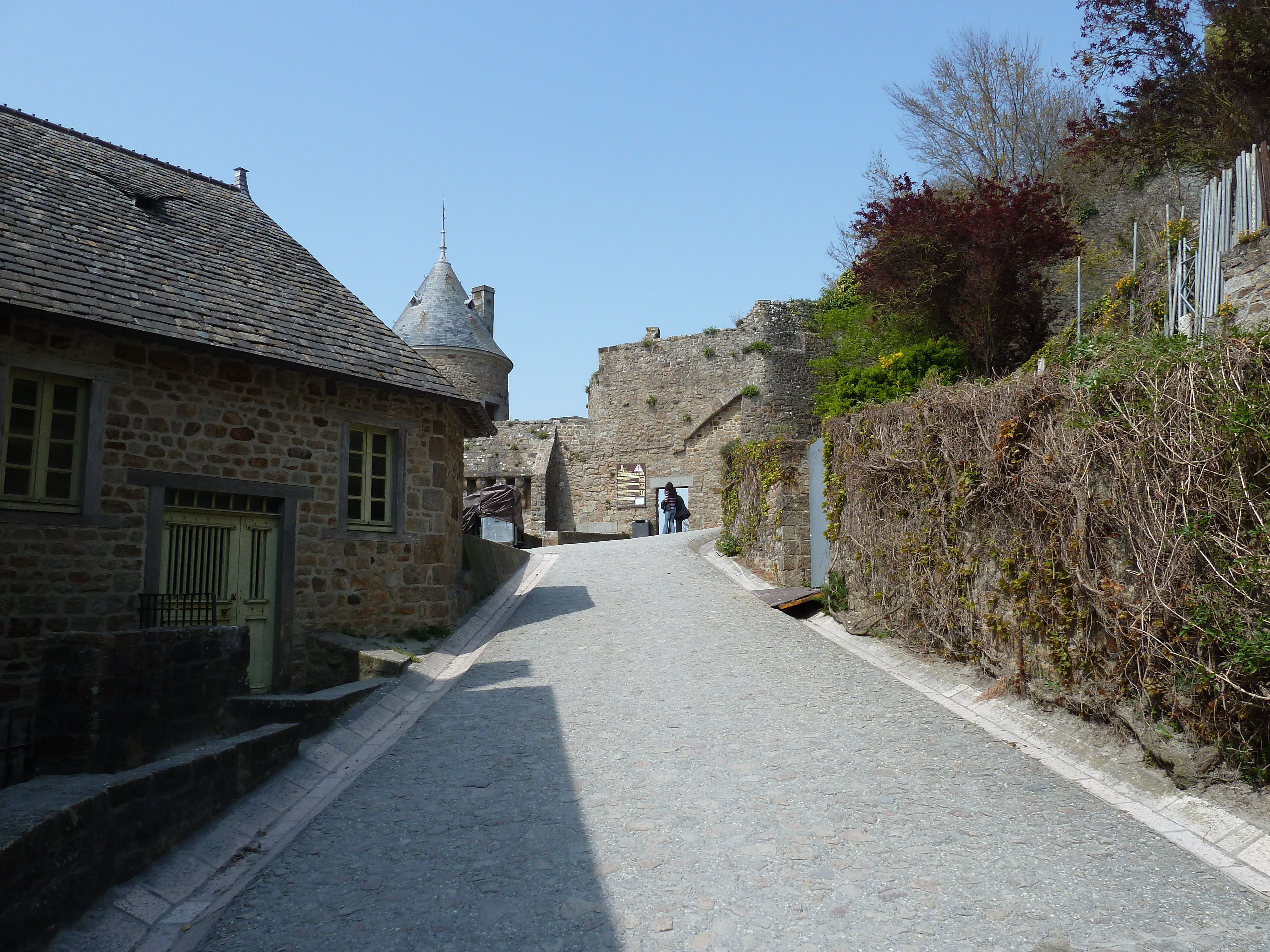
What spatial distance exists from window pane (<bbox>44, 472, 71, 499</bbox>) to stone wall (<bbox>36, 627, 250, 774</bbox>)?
3112 mm

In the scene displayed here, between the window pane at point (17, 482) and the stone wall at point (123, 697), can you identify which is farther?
the window pane at point (17, 482)

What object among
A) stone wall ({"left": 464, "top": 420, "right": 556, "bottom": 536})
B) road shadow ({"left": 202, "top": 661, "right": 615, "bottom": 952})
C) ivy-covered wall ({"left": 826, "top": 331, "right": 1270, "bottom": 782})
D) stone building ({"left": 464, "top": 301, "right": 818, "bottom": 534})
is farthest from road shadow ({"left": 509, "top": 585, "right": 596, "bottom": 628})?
stone building ({"left": 464, "top": 301, "right": 818, "bottom": 534})

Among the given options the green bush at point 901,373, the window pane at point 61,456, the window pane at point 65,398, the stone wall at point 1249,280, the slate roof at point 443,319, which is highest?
the slate roof at point 443,319

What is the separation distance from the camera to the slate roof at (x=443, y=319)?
101ft

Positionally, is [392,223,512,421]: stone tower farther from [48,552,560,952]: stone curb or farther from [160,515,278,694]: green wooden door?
[48,552,560,952]: stone curb

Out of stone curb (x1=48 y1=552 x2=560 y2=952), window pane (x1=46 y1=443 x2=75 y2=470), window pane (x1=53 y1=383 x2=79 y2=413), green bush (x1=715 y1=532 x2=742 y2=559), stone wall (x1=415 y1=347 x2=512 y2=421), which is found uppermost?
stone wall (x1=415 y1=347 x2=512 y2=421)

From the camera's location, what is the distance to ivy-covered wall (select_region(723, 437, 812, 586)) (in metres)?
12.5

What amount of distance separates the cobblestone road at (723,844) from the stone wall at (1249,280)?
16.7ft

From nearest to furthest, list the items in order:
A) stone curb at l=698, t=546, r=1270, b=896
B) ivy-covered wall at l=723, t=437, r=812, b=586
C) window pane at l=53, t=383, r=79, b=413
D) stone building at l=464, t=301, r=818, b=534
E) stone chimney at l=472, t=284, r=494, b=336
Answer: stone curb at l=698, t=546, r=1270, b=896
window pane at l=53, t=383, r=79, b=413
ivy-covered wall at l=723, t=437, r=812, b=586
stone building at l=464, t=301, r=818, b=534
stone chimney at l=472, t=284, r=494, b=336

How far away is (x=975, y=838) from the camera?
15.7 ft

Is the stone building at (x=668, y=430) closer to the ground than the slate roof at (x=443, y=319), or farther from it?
closer to the ground

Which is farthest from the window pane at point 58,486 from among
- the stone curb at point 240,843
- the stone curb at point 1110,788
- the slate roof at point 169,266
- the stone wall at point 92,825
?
the stone curb at point 1110,788

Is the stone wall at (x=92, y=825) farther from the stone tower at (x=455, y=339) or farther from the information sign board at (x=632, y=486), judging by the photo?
the stone tower at (x=455, y=339)

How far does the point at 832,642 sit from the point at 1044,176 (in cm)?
1897
